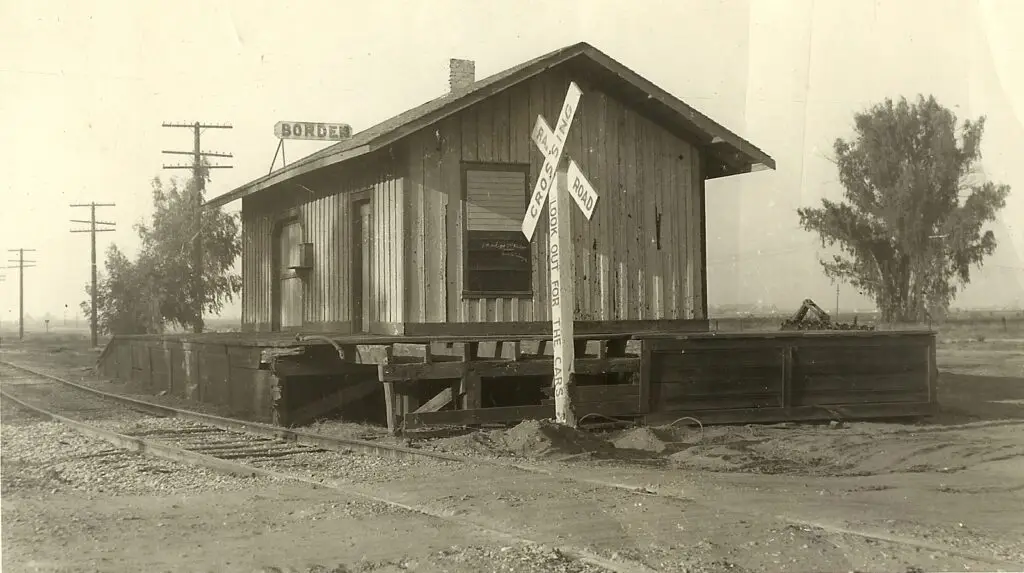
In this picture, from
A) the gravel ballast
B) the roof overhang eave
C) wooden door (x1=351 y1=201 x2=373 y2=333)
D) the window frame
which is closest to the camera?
the gravel ballast

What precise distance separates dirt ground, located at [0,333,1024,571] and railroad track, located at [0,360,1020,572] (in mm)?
71

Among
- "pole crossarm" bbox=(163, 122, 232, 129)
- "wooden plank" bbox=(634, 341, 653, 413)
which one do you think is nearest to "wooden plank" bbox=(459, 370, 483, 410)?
"wooden plank" bbox=(634, 341, 653, 413)

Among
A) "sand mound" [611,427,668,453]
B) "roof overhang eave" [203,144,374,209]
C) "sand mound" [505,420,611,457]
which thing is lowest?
"sand mound" [611,427,668,453]

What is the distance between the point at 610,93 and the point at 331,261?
5.59m

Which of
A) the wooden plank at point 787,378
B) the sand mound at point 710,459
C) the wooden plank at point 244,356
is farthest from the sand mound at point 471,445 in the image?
the wooden plank at point 787,378

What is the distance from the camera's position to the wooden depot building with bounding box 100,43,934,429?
35.7 ft

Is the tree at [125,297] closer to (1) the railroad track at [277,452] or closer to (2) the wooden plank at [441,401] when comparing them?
(1) the railroad track at [277,452]

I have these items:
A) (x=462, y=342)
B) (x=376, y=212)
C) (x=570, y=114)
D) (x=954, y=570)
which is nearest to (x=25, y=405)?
(x=376, y=212)

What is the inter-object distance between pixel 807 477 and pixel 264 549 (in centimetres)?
467

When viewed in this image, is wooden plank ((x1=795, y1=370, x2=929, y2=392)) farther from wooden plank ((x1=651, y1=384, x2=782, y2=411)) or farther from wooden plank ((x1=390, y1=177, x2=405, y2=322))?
wooden plank ((x1=390, y1=177, x2=405, y2=322))

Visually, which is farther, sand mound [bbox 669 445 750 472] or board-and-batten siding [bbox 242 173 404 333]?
board-and-batten siding [bbox 242 173 404 333]

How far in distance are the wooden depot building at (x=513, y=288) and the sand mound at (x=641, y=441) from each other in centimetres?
93

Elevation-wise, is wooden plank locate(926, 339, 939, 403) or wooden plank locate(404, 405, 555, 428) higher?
wooden plank locate(926, 339, 939, 403)

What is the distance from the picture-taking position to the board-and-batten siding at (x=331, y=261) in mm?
12812
